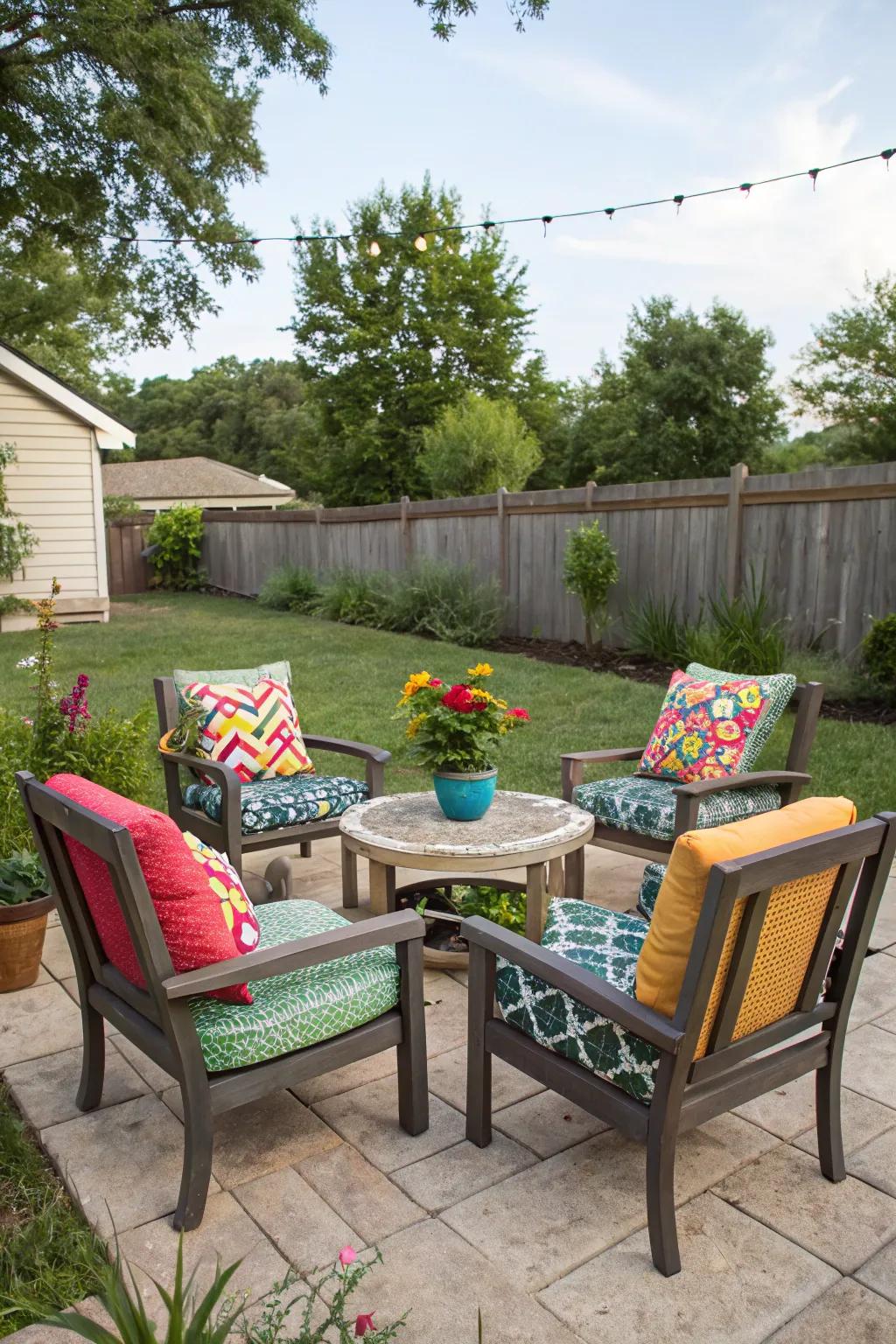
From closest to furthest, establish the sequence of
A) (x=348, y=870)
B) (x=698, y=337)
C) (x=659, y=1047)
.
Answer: (x=659, y=1047), (x=348, y=870), (x=698, y=337)

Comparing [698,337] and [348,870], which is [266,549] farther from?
[698,337]

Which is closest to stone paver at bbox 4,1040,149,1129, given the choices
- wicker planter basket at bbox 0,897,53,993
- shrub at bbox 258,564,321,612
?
wicker planter basket at bbox 0,897,53,993

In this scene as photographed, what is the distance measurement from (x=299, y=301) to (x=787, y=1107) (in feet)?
97.6

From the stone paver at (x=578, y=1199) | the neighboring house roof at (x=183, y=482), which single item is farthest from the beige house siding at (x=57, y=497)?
the neighboring house roof at (x=183, y=482)

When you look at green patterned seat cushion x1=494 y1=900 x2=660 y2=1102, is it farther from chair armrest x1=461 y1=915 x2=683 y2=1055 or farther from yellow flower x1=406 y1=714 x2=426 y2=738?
yellow flower x1=406 y1=714 x2=426 y2=738

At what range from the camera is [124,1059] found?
2.83 m

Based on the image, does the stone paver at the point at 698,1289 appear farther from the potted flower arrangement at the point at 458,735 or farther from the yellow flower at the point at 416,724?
the yellow flower at the point at 416,724

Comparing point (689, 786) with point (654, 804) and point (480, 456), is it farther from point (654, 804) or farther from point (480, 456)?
point (480, 456)

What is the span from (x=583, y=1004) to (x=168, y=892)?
0.93 m

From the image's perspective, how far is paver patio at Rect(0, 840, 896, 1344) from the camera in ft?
6.02

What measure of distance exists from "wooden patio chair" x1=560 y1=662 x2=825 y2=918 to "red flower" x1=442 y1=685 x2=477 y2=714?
806 mm

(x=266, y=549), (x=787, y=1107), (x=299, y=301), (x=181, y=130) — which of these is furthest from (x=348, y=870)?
(x=299, y=301)

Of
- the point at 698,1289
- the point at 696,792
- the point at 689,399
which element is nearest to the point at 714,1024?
the point at 698,1289

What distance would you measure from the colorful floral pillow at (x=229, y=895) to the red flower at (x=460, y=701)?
3.63 feet
